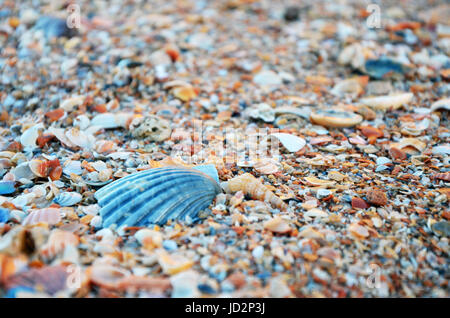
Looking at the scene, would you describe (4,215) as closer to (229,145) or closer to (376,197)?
(229,145)

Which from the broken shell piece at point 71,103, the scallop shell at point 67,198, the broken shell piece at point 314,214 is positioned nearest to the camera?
the broken shell piece at point 314,214

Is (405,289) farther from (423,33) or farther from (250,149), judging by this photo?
(423,33)

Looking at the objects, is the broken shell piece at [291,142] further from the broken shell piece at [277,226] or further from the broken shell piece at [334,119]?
the broken shell piece at [277,226]

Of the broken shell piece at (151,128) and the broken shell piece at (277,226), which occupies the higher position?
the broken shell piece at (151,128)

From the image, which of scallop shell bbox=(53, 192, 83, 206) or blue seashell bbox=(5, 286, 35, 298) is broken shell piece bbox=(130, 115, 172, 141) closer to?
scallop shell bbox=(53, 192, 83, 206)

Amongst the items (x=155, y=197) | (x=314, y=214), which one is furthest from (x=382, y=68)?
(x=155, y=197)

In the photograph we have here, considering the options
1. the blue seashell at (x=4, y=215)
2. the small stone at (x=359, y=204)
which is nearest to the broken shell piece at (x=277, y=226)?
the small stone at (x=359, y=204)
